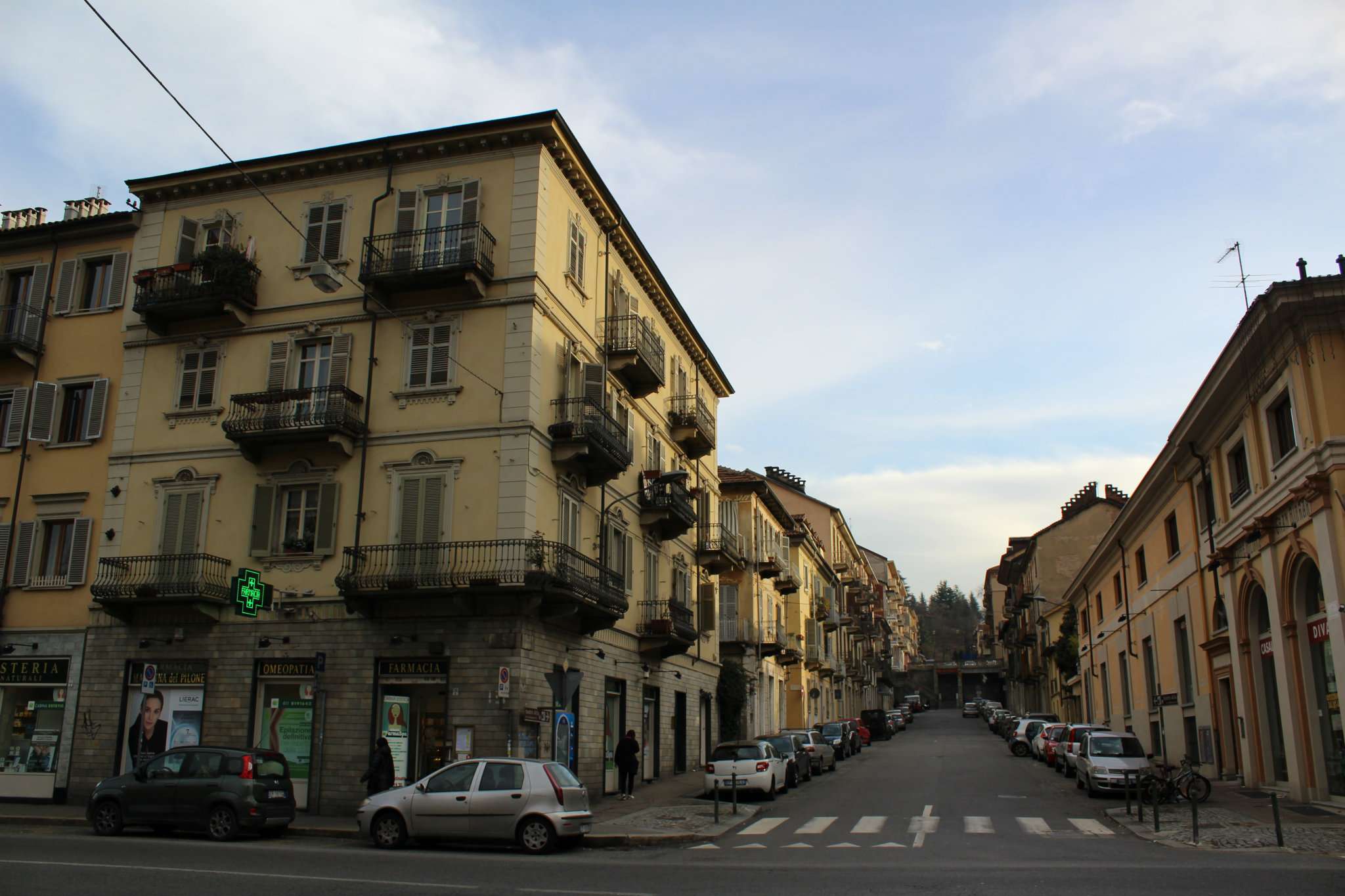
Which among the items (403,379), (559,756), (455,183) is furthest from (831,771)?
(455,183)

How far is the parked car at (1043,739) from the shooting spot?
36562 millimetres

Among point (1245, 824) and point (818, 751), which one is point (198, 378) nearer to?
point (818, 751)

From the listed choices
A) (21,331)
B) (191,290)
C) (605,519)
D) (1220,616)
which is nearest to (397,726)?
(605,519)

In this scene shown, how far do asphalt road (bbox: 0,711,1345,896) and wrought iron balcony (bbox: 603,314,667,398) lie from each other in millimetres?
11666

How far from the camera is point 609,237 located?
28.3 metres

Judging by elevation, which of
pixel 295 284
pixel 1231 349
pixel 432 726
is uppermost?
pixel 295 284

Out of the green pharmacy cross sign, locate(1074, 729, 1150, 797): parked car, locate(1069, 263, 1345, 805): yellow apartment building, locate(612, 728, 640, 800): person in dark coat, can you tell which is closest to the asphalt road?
locate(1074, 729, 1150, 797): parked car

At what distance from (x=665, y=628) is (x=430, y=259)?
11.5 m

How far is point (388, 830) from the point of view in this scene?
16.8 m

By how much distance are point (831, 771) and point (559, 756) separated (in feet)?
48.0

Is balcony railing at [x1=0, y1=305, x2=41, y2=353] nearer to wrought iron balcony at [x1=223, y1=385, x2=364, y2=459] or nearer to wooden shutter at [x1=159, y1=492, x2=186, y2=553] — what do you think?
wooden shutter at [x1=159, y1=492, x2=186, y2=553]

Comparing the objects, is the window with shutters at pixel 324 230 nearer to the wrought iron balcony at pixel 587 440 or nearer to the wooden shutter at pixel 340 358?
the wooden shutter at pixel 340 358

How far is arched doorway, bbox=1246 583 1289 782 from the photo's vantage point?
23750 mm

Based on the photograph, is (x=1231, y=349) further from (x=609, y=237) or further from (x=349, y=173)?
(x=349, y=173)
